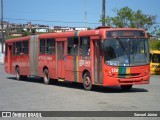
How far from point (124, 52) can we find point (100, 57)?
1038mm

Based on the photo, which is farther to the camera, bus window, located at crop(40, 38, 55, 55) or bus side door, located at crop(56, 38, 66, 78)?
bus window, located at crop(40, 38, 55, 55)

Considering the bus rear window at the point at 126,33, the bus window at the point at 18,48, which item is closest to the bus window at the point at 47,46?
the bus window at the point at 18,48

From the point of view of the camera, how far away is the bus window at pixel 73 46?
19938mm

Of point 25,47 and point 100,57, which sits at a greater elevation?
point 25,47

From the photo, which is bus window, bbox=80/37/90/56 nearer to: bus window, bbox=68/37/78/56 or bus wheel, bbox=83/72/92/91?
bus window, bbox=68/37/78/56

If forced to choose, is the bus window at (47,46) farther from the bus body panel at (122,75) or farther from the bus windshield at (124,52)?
the bus body panel at (122,75)

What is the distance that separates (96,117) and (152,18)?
38.0m

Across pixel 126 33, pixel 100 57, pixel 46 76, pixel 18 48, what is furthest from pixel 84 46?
pixel 18 48


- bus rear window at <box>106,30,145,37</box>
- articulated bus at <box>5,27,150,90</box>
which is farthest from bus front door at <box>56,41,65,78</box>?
bus rear window at <box>106,30,145,37</box>

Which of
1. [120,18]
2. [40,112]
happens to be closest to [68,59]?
[40,112]

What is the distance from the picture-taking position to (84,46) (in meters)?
19.2

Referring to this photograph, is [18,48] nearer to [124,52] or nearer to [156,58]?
[124,52]

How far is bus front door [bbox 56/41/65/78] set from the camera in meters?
21.3

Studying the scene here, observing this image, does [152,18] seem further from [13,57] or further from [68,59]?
[68,59]
